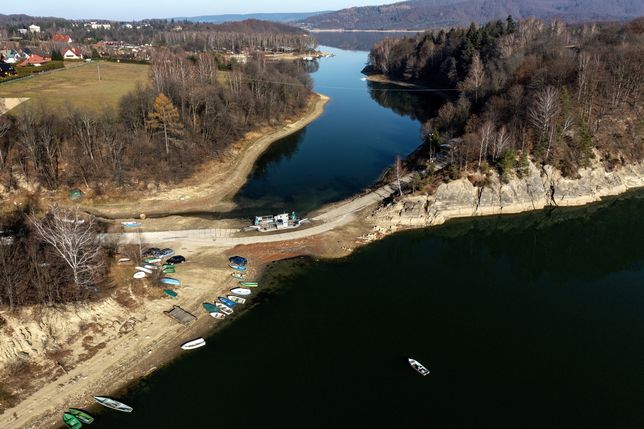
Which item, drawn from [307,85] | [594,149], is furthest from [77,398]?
[307,85]

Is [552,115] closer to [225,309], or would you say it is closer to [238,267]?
[238,267]

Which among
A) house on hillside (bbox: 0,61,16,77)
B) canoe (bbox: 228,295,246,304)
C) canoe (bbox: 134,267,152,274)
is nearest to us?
canoe (bbox: 228,295,246,304)

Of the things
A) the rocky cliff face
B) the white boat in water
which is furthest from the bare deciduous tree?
the rocky cliff face

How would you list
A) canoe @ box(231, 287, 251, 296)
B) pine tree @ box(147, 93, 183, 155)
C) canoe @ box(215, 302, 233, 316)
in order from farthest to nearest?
1. pine tree @ box(147, 93, 183, 155)
2. canoe @ box(231, 287, 251, 296)
3. canoe @ box(215, 302, 233, 316)

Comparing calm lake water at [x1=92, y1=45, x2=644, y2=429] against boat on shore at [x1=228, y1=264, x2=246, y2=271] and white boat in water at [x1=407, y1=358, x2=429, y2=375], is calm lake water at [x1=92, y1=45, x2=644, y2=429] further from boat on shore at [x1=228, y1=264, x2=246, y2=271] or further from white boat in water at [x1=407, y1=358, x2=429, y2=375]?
boat on shore at [x1=228, y1=264, x2=246, y2=271]

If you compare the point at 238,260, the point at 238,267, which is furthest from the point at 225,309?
the point at 238,260

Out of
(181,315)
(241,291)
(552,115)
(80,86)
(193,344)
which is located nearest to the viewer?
(193,344)

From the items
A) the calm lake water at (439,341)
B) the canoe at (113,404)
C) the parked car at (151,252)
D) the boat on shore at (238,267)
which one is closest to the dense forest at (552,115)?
the calm lake water at (439,341)

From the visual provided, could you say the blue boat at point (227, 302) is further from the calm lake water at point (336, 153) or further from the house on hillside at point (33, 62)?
the house on hillside at point (33, 62)
